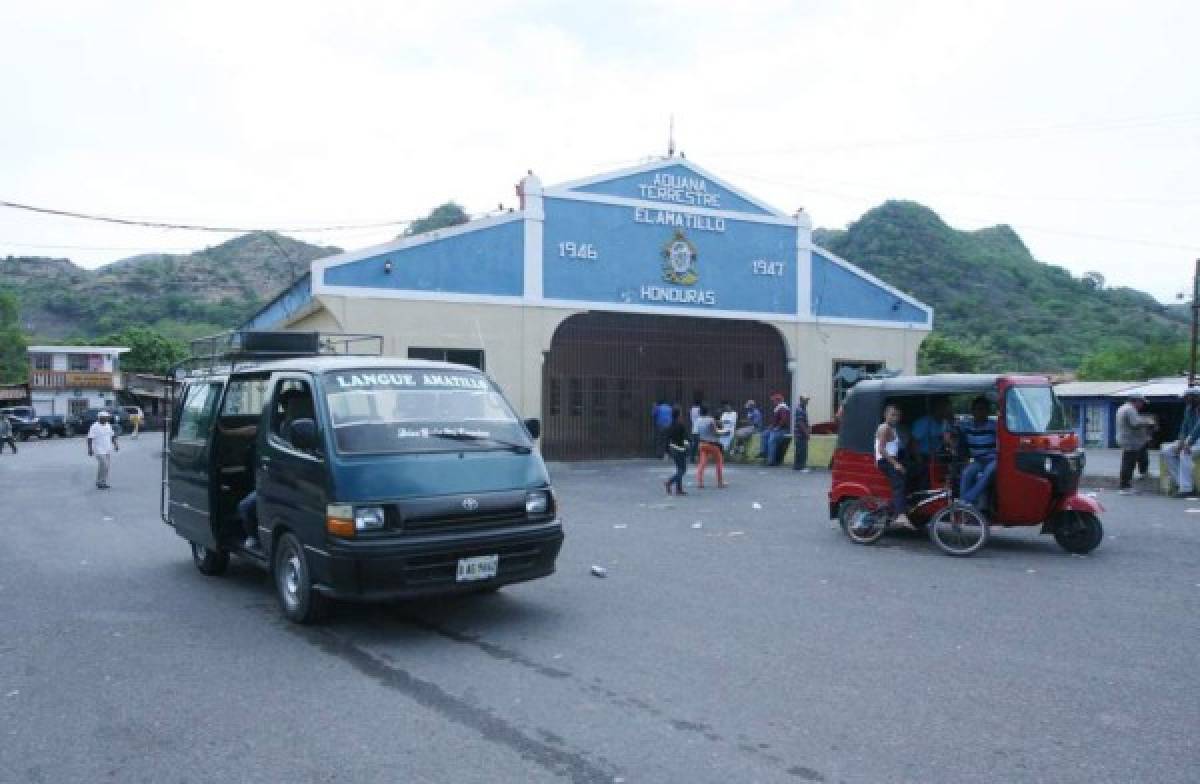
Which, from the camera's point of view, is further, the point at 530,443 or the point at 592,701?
the point at 530,443

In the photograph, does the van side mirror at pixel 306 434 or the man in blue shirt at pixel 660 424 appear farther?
the man in blue shirt at pixel 660 424

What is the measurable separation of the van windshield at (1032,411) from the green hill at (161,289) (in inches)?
3270

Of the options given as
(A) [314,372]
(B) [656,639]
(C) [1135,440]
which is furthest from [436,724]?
(C) [1135,440]

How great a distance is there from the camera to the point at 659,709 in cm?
496

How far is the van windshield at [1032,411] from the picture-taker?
9.91m

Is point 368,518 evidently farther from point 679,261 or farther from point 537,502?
point 679,261

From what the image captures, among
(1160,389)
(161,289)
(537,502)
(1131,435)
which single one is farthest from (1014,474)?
(161,289)

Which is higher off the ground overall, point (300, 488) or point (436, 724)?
point (300, 488)

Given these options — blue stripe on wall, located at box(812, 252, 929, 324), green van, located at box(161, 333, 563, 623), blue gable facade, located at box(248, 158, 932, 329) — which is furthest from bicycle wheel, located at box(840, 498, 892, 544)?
blue stripe on wall, located at box(812, 252, 929, 324)

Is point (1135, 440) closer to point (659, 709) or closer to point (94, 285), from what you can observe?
point (659, 709)

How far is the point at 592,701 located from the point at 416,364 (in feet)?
11.7

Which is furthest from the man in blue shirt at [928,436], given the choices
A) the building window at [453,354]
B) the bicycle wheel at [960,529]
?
the building window at [453,354]

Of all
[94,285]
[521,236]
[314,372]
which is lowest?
[314,372]

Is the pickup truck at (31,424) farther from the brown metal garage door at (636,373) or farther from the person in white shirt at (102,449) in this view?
the brown metal garage door at (636,373)
